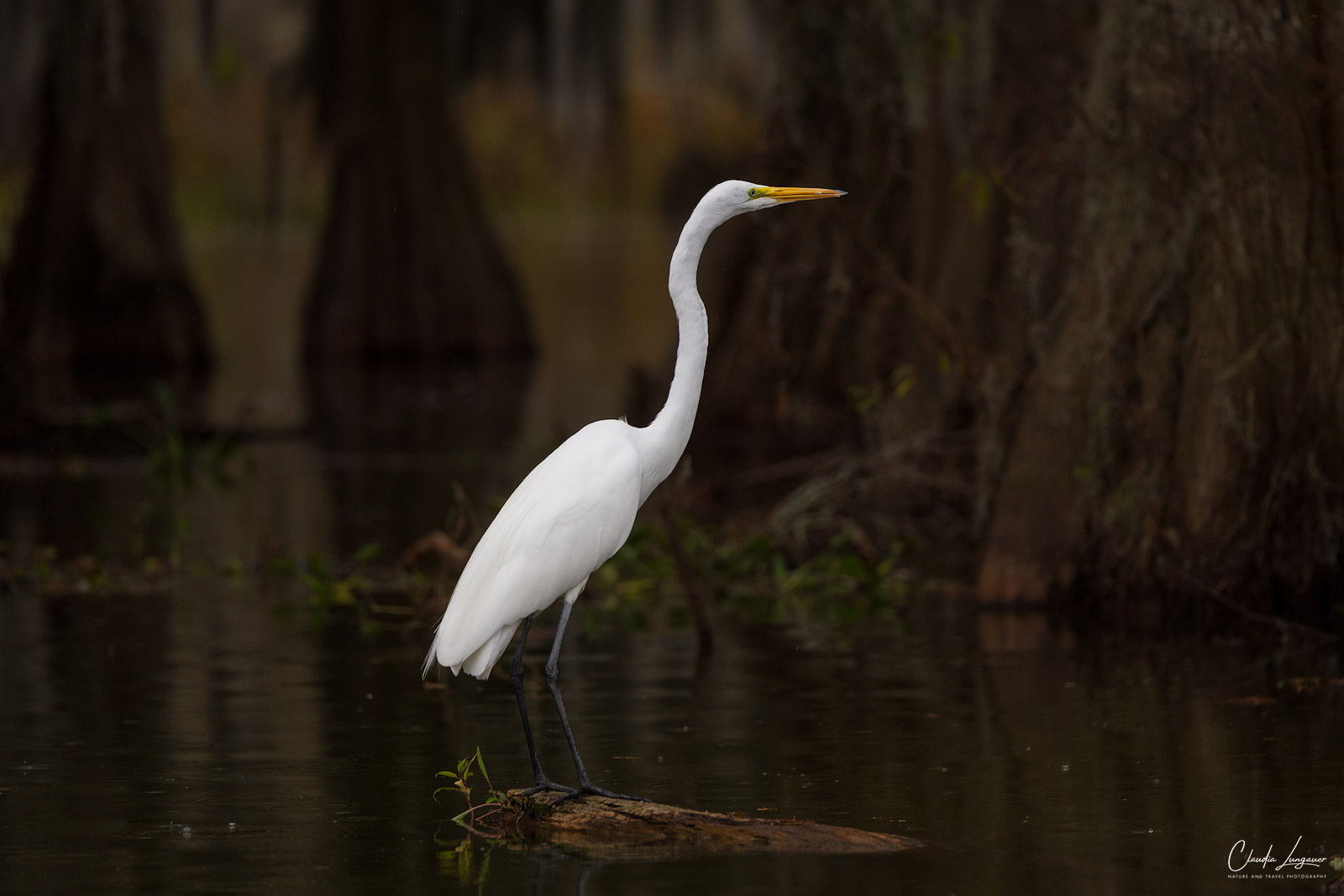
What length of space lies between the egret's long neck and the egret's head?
59 mm

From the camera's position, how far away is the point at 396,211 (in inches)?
1159

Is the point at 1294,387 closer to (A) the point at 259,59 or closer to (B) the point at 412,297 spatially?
(B) the point at 412,297

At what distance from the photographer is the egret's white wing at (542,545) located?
612cm

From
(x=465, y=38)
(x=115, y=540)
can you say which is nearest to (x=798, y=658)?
(x=115, y=540)

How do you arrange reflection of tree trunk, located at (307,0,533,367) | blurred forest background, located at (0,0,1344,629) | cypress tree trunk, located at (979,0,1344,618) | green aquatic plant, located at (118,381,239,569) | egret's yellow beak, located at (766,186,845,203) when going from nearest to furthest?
egret's yellow beak, located at (766,186,845,203) < cypress tree trunk, located at (979,0,1344,618) < blurred forest background, located at (0,0,1344,629) < green aquatic plant, located at (118,381,239,569) < reflection of tree trunk, located at (307,0,533,367)

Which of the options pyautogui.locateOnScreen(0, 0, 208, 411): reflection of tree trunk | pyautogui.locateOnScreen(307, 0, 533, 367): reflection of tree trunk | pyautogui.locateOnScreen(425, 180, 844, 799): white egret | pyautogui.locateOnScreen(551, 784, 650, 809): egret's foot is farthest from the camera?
pyautogui.locateOnScreen(307, 0, 533, 367): reflection of tree trunk

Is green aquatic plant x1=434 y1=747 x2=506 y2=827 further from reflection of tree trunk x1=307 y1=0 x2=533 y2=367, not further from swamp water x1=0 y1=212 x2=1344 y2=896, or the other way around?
reflection of tree trunk x1=307 y1=0 x2=533 y2=367

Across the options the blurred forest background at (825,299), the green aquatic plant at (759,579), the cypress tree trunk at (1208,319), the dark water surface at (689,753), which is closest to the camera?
the dark water surface at (689,753)

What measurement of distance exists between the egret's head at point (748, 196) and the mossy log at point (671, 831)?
1.82m

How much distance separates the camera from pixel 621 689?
847 centimetres

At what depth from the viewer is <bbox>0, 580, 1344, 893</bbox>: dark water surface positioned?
558cm

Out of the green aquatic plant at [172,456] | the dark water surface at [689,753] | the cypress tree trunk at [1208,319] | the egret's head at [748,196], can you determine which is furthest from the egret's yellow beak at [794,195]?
the green aquatic plant at [172,456]

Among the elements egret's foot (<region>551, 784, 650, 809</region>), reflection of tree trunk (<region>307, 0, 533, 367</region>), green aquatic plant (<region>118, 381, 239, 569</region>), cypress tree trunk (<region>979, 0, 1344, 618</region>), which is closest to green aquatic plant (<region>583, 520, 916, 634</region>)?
cypress tree trunk (<region>979, 0, 1344, 618</region>)

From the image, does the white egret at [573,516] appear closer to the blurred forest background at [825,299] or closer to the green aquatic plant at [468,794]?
the green aquatic plant at [468,794]
